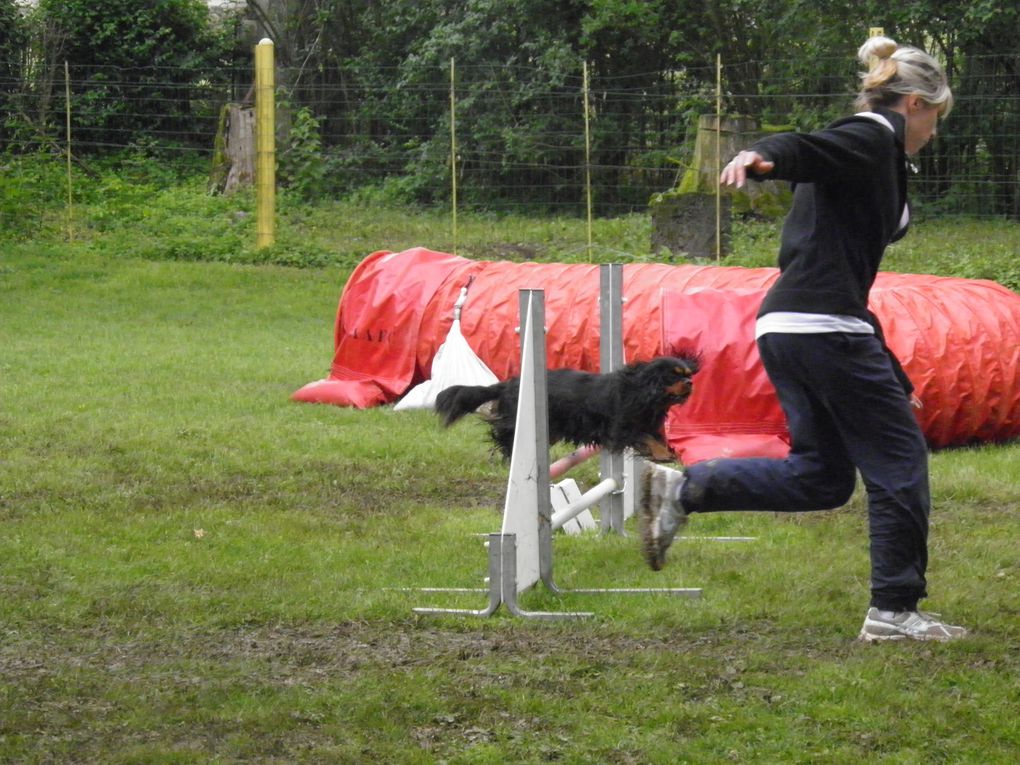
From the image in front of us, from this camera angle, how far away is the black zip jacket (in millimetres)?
3678

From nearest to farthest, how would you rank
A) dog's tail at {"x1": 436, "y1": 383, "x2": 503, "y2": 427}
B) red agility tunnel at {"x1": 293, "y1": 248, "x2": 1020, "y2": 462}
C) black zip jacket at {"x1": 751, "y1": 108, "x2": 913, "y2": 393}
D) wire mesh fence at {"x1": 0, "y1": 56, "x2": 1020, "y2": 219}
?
1. black zip jacket at {"x1": 751, "y1": 108, "x2": 913, "y2": 393}
2. dog's tail at {"x1": 436, "y1": 383, "x2": 503, "y2": 427}
3. red agility tunnel at {"x1": 293, "y1": 248, "x2": 1020, "y2": 462}
4. wire mesh fence at {"x1": 0, "y1": 56, "x2": 1020, "y2": 219}

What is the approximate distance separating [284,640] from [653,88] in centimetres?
1560

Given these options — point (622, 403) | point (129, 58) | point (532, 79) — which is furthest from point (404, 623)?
point (129, 58)

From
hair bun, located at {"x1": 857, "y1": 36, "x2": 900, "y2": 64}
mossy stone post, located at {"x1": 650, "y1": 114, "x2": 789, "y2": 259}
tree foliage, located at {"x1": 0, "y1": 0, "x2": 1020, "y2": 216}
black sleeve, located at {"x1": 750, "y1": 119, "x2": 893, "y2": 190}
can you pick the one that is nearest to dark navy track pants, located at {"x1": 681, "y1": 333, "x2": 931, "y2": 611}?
black sleeve, located at {"x1": 750, "y1": 119, "x2": 893, "y2": 190}

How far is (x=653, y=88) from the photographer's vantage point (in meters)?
18.8

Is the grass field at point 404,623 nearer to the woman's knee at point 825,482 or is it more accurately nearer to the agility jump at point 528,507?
the agility jump at point 528,507

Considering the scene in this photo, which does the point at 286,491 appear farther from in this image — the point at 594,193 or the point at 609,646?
the point at 594,193

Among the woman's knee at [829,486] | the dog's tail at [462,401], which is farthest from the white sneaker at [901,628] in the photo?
the dog's tail at [462,401]

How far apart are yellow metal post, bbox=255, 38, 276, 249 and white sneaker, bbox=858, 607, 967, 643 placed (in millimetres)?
12419

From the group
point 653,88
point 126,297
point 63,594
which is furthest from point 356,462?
point 653,88

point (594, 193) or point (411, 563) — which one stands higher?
point (594, 193)

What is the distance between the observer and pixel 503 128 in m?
17.9

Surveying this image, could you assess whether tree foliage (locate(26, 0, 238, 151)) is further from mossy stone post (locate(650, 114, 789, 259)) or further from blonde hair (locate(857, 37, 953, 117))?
blonde hair (locate(857, 37, 953, 117))

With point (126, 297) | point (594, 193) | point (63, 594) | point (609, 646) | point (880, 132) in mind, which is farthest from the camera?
point (594, 193)
